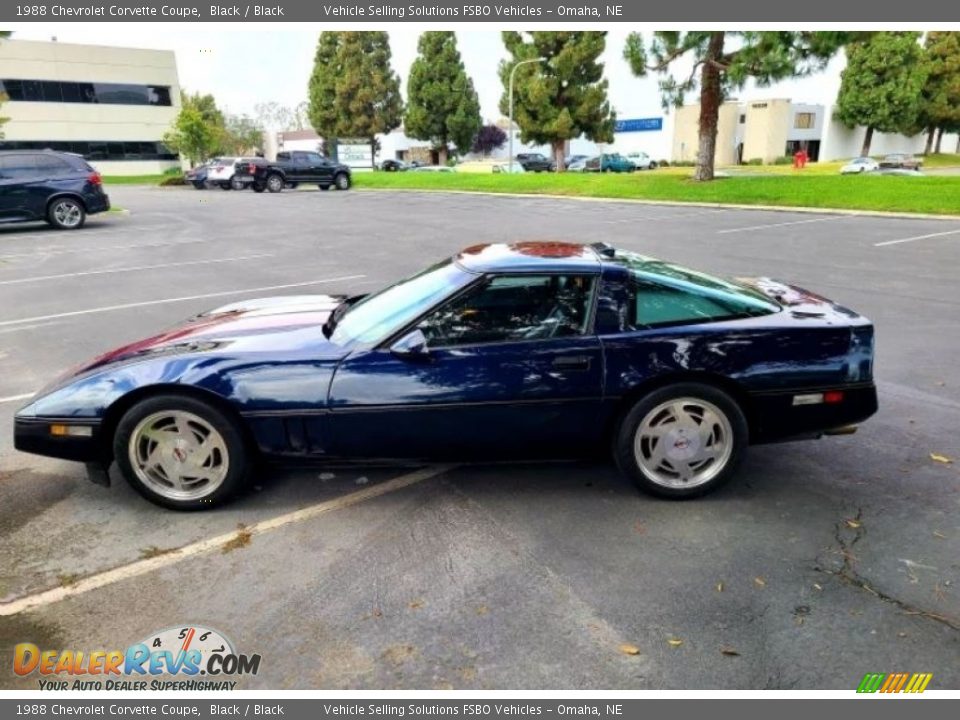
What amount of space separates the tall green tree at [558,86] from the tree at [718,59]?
17.0m

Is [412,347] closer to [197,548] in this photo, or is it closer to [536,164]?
[197,548]

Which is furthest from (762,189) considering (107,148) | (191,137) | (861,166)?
(107,148)

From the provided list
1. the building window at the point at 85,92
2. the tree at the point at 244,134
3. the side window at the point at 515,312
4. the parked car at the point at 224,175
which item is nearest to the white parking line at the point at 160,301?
the side window at the point at 515,312

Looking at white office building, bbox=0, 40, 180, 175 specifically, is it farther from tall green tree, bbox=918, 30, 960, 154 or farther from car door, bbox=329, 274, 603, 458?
tall green tree, bbox=918, 30, 960, 154

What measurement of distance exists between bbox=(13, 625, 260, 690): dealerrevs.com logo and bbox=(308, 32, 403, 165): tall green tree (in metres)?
54.2

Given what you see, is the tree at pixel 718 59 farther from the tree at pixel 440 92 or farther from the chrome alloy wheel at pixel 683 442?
the tree at pixel 440 92

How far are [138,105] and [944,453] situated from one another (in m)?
58.6

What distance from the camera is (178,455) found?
354 centimetres

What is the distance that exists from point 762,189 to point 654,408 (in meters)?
21.7

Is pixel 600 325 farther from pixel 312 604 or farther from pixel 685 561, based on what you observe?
pixel 312 604

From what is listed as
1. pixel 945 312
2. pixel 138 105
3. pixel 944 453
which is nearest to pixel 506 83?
pixel 138 105

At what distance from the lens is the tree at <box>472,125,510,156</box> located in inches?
3123

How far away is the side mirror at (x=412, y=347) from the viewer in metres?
3.41
